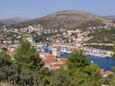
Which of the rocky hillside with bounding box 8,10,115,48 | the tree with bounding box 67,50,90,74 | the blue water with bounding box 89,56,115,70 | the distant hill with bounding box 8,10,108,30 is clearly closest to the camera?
the tree with bounding box 67,50,90,74

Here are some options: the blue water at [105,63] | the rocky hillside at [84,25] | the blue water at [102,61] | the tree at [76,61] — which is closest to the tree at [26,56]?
the tree at [76,61]

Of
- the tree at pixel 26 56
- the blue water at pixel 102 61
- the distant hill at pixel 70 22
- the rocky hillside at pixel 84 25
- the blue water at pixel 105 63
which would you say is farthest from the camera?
the distant hill at pixel 70 22

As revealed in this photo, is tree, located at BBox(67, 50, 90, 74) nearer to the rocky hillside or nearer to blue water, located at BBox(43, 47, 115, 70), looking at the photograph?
blue water, located at BBox(43, 47, 115, 70)

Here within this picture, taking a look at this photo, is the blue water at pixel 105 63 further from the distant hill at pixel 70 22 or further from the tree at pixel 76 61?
the distant hill at pixel 70 22

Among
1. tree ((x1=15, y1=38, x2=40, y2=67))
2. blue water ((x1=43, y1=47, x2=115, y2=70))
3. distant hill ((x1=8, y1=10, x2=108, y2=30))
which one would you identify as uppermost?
tree ((x1=15, y1=38, x2=40, y2=67))

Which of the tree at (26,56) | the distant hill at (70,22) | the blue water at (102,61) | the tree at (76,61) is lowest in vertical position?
the distant hill at (70,22)

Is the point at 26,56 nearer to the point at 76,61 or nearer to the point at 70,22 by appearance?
the point at 76,61

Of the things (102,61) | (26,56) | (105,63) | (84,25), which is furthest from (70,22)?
(26,56)

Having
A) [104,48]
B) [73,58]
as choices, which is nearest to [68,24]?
[104,48]

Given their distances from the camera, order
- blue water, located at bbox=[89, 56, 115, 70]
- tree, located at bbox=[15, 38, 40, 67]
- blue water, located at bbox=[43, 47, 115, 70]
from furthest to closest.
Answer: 1. blue water, located at bbox=[43, 47, 115, 70]
2. blue water, located at bbox=[89, 56, 115, 70]
3. tree, located at bbox=[15, 38, 40, 67]

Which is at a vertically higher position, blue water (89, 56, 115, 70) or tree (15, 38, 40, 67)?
tree (15, 38, 40, 67)

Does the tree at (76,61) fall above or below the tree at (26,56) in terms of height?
below

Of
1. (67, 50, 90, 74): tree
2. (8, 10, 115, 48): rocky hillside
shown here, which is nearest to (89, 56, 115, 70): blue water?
(8, 10, 115, 48): rocky hillside
